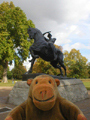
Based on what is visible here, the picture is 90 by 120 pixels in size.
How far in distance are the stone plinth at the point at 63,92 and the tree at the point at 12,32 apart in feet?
50.8

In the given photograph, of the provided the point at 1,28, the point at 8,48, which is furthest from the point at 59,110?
the point at 1,28

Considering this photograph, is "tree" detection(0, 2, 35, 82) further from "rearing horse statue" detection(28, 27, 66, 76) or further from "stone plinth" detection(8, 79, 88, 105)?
"stone plinth" detection(8, 79, 88, 105)

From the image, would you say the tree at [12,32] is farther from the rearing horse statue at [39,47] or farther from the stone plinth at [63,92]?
the stone plinth at [63,92]

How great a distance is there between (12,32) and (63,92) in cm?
1988

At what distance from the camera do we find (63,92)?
5215mm

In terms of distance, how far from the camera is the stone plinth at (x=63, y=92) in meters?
5.05

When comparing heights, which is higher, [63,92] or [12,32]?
[12,32]

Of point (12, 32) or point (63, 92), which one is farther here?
point (12, 32)

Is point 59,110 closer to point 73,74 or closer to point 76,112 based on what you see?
point 76,112

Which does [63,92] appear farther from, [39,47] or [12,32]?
[12,32]

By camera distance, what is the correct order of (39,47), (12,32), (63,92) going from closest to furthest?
(63,92) < (39,47) < (12,32)

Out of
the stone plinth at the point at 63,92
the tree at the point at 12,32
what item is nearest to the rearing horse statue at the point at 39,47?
the stone plinth at the point at 63,92

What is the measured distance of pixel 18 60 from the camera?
2319 centimetres

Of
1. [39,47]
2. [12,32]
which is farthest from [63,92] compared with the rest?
[12,32]
